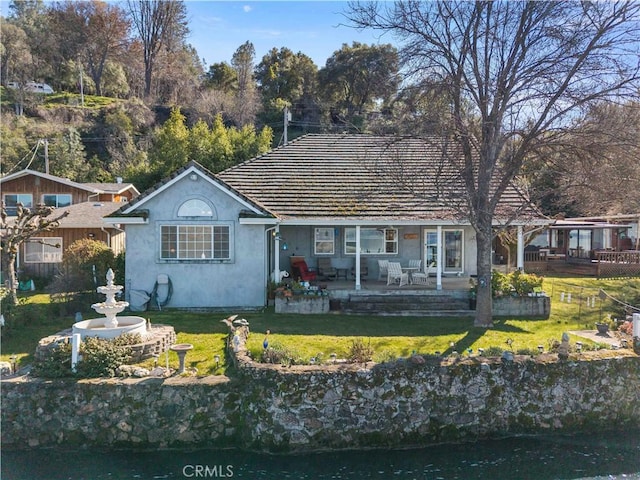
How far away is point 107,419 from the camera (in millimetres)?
9320

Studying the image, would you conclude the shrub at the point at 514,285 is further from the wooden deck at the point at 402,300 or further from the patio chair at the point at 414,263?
the patio chair at the point at 414,263

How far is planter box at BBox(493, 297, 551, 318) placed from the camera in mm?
15891

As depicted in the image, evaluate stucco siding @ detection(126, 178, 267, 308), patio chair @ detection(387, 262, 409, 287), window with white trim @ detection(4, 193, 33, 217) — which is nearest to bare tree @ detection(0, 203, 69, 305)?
stucco siding @ detection(126, 178, 267, 308)

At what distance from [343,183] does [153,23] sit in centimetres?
5520

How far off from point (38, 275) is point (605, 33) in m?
24.1

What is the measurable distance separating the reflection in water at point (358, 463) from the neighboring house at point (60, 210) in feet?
36.6

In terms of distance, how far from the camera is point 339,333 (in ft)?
44.5

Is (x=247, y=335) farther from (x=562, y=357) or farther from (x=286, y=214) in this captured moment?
(x=562, y=357)

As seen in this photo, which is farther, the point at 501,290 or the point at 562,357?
the point at 501,290

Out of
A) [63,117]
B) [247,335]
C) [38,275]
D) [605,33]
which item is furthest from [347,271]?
[63,117]

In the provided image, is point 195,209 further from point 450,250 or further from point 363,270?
point 450,250

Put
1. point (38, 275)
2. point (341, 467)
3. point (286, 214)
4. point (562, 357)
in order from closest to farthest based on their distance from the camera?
1. point (341, 467)
2. point (562, 357)
3. point (286, 214)
4. point (38, 275)

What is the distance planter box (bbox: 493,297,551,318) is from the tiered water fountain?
430 inches

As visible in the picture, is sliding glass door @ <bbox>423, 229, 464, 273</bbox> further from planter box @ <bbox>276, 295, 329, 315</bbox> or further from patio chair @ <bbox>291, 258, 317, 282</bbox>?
planter box @ <bbox>276, 295, 329, 315</bbox>
